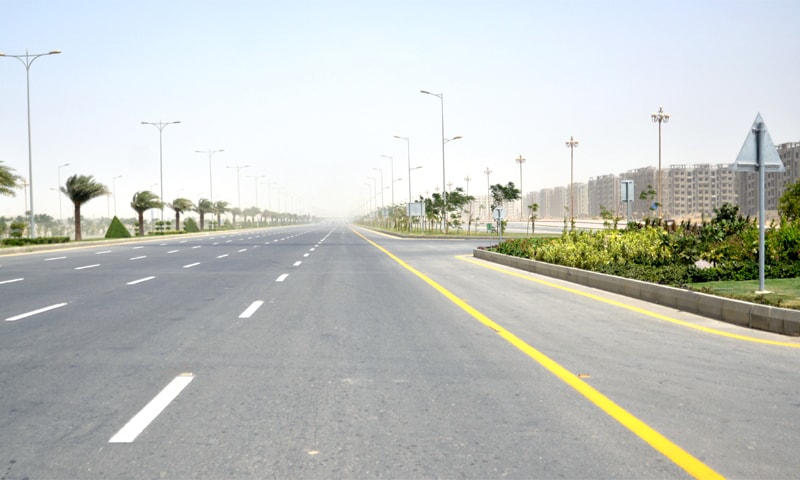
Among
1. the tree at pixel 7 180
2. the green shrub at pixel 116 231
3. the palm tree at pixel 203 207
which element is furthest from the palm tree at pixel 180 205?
the tree at pixel 7 180

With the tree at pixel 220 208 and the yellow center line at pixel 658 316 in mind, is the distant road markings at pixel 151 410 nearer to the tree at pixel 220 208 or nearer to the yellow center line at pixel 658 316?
the yellow center line at pixel 658 316

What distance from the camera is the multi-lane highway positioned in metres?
3.79

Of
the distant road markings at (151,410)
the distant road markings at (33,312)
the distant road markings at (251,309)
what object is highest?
the distant road markings at (33,312)

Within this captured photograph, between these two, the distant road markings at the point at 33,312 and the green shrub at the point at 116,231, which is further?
the green shrub at the point at 116,231

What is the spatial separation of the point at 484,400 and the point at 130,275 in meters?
14.3

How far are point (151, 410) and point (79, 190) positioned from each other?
53.1m

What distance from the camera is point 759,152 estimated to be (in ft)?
33.7

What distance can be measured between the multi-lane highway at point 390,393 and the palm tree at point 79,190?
45.9 meters

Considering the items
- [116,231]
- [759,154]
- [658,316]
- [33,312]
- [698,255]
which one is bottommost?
[658,316]

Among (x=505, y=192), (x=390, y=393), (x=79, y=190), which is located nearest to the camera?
(x=390, y=393)

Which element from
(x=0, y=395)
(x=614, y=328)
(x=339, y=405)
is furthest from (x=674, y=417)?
(x=0, y=395)

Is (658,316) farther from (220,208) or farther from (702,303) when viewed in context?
(220,208)

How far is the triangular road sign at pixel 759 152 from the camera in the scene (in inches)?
403

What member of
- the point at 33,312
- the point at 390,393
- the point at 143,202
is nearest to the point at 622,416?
the point at 390,393
